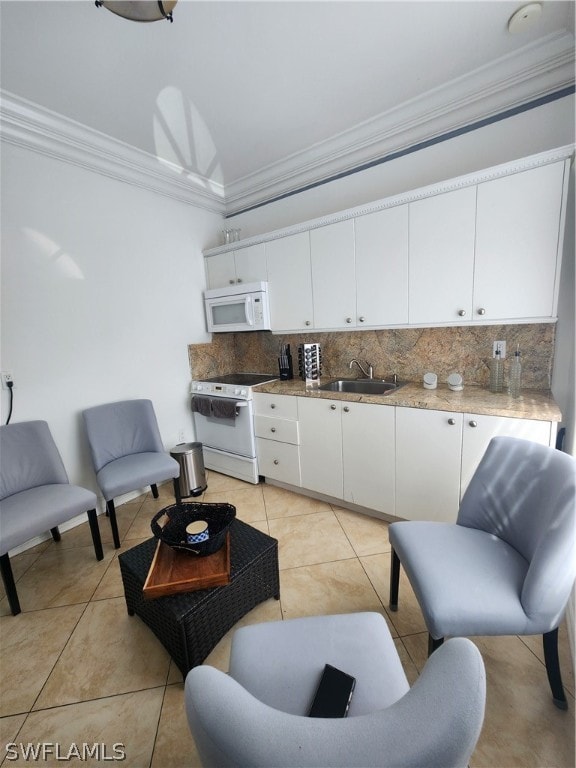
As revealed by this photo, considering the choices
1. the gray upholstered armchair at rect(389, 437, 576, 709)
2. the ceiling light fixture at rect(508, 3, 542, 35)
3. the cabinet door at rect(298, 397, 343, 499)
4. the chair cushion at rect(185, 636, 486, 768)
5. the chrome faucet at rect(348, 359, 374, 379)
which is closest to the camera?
the chair cushion at rect(185, 636, 486, 768)

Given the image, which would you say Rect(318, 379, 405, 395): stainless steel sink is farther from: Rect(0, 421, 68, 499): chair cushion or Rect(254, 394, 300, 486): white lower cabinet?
Rect(0, 421, 68, 499): chair cushion

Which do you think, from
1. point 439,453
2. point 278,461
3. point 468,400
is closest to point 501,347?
point 468,400

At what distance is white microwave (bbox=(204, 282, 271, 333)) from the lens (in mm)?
2947

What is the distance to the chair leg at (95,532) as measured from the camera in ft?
6.70

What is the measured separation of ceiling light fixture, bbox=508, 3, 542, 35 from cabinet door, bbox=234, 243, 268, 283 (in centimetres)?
193

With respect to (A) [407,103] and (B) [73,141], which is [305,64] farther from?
(B) [73,141]

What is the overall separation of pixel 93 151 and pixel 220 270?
4.26 feet

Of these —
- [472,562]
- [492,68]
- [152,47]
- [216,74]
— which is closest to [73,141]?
[152,47]

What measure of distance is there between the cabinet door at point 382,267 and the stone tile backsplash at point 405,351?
0.33 meters

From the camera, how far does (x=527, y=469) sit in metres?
1.34

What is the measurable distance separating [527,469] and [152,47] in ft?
8.87

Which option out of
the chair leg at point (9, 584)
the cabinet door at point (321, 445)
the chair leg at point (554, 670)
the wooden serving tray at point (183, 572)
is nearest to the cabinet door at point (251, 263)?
the cabinet door at point (321, 445)

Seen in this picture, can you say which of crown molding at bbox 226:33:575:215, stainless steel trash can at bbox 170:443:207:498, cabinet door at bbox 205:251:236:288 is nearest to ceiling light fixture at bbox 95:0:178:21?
crown molding at bbox 226:33:575:215

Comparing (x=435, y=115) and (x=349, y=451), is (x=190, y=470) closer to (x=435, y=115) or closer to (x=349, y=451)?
(x=349, y=451)
